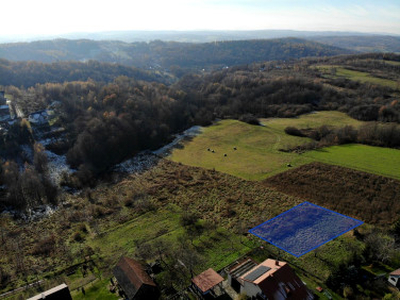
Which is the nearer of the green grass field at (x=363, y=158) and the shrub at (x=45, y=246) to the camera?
the shrub at (x=45, y=246)

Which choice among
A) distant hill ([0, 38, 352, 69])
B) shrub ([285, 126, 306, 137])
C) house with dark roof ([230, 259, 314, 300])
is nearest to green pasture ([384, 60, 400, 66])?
distant hill ([0, 38, 352, 69])

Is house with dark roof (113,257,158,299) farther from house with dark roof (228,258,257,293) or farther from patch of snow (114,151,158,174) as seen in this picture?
patch of snow (114,151,158,174)

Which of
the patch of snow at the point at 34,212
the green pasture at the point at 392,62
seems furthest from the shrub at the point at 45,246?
the green pasture at the point at 392,62

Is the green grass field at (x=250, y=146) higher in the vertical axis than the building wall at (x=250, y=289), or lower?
lower

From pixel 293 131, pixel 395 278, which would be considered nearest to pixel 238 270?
pixel 395 278

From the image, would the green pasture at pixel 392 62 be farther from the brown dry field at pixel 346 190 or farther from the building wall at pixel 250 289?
the building wall at pixel 250 289

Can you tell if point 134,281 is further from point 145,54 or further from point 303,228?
point 145,54
